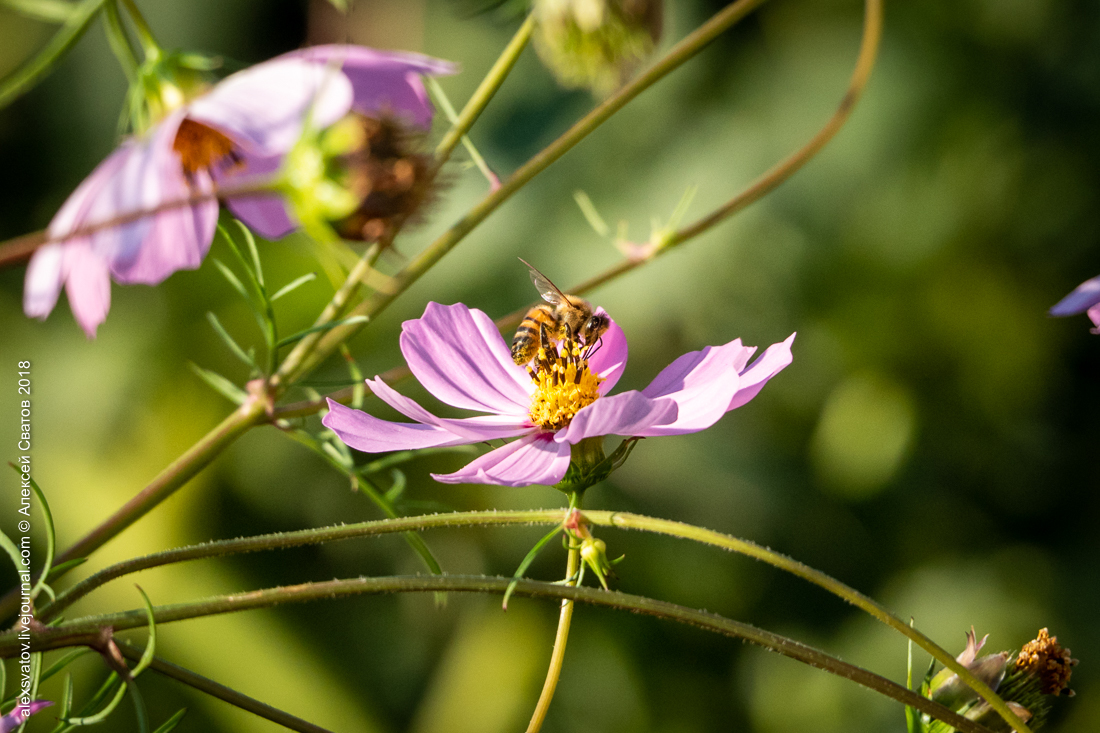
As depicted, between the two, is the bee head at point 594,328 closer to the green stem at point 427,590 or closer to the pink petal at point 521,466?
the pink petal at point 521,466

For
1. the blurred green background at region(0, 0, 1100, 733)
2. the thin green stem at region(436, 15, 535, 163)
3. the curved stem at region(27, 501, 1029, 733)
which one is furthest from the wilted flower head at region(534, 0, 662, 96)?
the blurred green background at region(0, 0, 1100, 733)

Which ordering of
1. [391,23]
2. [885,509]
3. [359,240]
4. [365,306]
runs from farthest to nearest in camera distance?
[391,23] → [885,509] → [365,306] → [359,240]

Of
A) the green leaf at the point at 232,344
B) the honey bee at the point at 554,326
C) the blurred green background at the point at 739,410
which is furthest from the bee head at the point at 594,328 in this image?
the blurred green background at the point at 739,410

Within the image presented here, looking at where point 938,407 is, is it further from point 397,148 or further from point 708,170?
point 397,148

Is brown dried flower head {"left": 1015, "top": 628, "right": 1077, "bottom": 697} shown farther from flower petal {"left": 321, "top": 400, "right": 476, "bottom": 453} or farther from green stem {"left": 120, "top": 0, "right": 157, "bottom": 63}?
green stem {"left": 120, "top": 0, "right": 157, "bottom": 63}

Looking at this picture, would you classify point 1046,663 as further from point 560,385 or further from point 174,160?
point 174,160

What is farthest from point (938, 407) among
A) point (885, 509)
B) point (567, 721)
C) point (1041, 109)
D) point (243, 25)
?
point (243, 25)

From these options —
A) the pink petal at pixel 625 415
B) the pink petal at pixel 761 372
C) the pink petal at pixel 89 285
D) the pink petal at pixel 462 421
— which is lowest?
the pink petal at pixel 625 415
